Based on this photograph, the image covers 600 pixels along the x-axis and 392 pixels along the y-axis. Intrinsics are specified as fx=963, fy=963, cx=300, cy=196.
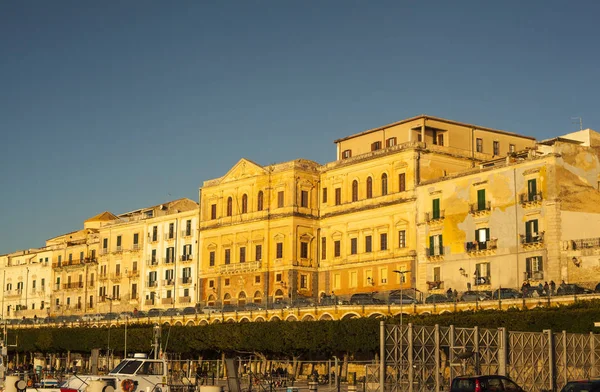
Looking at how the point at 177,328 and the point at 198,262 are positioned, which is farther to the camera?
the point at 198,262

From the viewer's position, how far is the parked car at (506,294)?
205 ft

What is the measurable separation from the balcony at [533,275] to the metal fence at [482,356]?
23.0 metres

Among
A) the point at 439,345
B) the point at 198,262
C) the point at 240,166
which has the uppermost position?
the point at 240,166

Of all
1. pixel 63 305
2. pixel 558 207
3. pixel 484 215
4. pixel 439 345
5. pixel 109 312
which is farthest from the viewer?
pixel 63 305

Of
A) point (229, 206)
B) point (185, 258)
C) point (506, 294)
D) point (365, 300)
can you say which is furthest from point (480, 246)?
point (185, 258)

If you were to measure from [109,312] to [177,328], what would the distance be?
25.8 meters

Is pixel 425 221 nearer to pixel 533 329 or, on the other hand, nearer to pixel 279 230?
pixel 279 230

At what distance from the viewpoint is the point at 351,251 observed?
82.5 meters

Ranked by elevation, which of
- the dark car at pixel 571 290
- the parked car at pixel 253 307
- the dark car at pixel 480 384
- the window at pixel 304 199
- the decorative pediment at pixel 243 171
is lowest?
the dark car at pixel 480 384

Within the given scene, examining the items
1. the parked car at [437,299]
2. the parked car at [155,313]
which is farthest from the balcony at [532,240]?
the parked car at [155,313]

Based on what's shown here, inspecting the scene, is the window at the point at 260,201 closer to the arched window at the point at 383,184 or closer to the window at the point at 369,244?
the window at the point at 369,244

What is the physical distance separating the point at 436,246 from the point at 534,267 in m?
9.95

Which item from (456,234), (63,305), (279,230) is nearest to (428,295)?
(456,234)

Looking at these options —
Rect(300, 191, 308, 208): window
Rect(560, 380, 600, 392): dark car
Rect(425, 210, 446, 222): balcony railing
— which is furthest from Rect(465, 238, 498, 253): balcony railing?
Rect(560, 380, 600, 392): dark car
